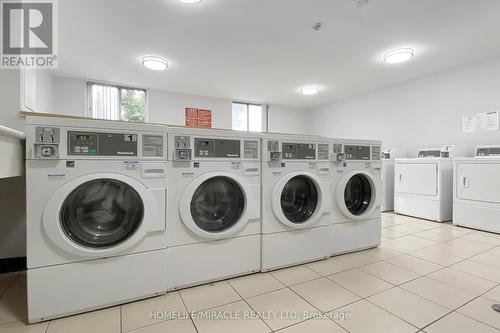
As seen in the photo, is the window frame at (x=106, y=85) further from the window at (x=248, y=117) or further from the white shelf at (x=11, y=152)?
the white shelf at (x=11, y=152)

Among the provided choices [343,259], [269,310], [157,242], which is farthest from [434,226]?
[157,242]

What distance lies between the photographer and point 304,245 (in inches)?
81.7

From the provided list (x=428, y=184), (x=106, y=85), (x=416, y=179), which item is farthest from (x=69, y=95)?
(x=428, y=184)

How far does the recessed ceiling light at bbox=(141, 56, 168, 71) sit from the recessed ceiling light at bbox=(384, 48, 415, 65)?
341 cm

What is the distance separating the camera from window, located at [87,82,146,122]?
5.00 meters

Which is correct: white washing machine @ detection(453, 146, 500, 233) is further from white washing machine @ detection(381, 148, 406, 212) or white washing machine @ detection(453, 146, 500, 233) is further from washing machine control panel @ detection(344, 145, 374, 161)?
washing machine control panel @ detection(344, 145, 374, 161)

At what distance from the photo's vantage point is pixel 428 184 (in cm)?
376

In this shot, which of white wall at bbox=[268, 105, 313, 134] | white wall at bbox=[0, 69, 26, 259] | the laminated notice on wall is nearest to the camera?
white wall at bbox=[0, 69, 26, 259]

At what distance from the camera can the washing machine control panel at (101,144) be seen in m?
1.36

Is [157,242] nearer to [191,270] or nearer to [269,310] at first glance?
[191,270]

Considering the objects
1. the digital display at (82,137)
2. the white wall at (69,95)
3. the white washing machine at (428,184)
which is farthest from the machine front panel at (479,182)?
the white wall at (69,95)

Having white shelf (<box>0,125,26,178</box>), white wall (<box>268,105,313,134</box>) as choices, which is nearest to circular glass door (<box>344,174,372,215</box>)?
white shelf (<box>0,125,26,178</box>)

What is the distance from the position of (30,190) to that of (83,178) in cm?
25

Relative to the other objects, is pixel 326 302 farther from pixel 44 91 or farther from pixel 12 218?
pixel 44 91
